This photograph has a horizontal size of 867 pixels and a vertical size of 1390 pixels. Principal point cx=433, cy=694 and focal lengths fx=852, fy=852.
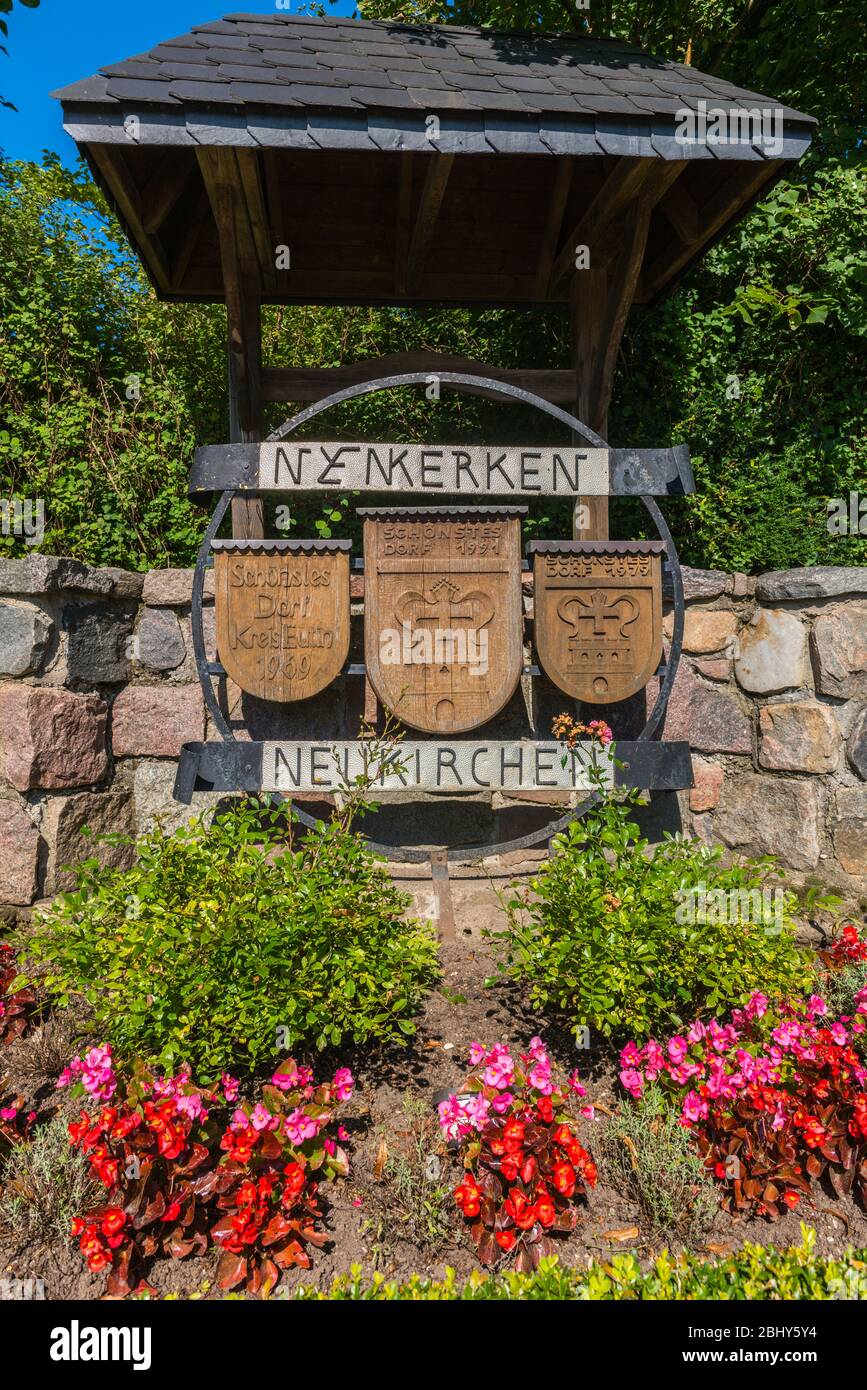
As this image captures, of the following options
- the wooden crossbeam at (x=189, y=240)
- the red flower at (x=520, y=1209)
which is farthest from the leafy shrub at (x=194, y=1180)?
the wooden crossbeam at (x=189, y=240)

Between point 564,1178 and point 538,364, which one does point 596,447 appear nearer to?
point 538,364

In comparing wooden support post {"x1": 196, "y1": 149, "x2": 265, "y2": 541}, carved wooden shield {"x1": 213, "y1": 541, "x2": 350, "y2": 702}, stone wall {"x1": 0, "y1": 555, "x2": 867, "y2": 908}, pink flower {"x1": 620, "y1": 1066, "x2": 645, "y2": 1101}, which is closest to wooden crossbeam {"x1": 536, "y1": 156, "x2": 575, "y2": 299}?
wooden support post {"x1": 196, "y1": 149, "x2": 265, "y2": 541}

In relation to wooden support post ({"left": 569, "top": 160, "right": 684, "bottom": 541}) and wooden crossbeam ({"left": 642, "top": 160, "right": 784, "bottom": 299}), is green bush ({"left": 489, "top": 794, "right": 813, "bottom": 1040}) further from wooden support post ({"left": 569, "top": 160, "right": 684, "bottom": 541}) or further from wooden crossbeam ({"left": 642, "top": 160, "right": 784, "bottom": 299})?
wooden crossbeam ({"left": 642, "top": 160, "right": 784, "bottom": 299})

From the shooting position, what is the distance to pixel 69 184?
683 centimetres

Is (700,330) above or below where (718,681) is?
→ above

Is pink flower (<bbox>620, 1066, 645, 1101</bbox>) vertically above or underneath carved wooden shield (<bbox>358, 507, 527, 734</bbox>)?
underneath

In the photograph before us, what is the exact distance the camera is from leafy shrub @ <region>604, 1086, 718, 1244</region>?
6.30ft

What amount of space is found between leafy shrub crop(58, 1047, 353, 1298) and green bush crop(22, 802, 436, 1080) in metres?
0.14

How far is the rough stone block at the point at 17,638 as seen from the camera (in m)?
3.29

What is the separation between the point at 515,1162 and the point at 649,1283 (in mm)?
341
